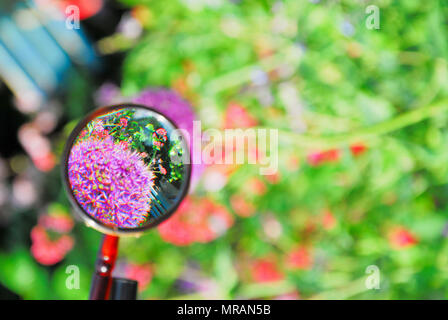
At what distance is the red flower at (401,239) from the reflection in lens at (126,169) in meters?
0.63

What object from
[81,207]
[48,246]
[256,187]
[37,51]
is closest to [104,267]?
[81,207]

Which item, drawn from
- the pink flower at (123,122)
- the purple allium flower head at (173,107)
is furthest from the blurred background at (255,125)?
the pink flower at (123,122)

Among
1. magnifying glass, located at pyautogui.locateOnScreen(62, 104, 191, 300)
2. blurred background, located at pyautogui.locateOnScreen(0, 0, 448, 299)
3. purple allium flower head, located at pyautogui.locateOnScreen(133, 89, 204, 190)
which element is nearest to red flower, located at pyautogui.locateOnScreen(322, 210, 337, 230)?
blurred background, located at pyautogui.locateOnScreen(0, 0, 448, 299)

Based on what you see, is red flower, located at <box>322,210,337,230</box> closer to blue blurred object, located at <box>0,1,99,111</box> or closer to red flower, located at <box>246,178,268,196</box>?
red flower, located at <box>246,178,268,196</box>

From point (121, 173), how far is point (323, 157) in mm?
604

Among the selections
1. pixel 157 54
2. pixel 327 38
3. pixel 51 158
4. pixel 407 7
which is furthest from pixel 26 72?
pixel 407 7

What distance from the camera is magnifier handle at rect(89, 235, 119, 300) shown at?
1.66 ft

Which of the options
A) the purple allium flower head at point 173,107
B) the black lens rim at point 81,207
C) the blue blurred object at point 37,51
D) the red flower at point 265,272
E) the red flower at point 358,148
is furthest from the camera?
the blue blurred object at point 37,51

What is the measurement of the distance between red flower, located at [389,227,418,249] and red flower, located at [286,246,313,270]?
20 cm

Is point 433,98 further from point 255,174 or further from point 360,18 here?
point 255,174

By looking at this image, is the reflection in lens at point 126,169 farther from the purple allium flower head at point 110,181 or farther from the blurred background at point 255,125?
the blurred background at point 255,125

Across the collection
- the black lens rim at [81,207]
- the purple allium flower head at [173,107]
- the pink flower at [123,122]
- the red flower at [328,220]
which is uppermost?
the purple allium flower head at [173,107]

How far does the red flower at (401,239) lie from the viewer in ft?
3.14

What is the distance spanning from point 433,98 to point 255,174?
1.34 feet
